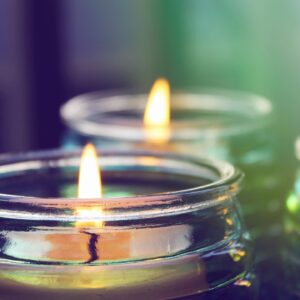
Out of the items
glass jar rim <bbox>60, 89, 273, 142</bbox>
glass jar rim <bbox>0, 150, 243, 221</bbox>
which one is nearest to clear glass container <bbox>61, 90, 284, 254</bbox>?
glass jar rim <bbox>60, 89, 273, 142</bbox>

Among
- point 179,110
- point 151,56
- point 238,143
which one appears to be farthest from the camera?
point 151,56

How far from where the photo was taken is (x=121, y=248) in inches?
10.8

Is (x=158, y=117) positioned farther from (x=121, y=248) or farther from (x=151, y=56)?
(x=151, y=56)

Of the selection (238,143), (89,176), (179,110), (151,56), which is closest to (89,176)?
(89,176)

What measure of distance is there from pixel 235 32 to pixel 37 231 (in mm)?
493

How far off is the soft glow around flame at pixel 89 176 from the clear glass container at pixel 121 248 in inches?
1.9

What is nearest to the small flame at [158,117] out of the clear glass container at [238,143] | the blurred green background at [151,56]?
the clear glass container at [238,143]

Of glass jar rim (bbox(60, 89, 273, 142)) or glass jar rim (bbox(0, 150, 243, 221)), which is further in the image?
glass jar rim (bbox(60, 89, 273, 142))

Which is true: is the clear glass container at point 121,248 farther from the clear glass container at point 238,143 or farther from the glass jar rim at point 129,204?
the clear glass container at point 238,143

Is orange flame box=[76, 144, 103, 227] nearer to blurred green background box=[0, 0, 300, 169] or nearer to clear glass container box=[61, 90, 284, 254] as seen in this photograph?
clear glass container box=[61, 90, 284, 254]

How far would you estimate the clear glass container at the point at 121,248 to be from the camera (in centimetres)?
27

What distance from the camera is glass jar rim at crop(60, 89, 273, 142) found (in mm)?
441

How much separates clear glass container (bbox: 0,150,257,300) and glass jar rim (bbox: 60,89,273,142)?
0.14 meters

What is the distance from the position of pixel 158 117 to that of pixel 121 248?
0.72 ft
